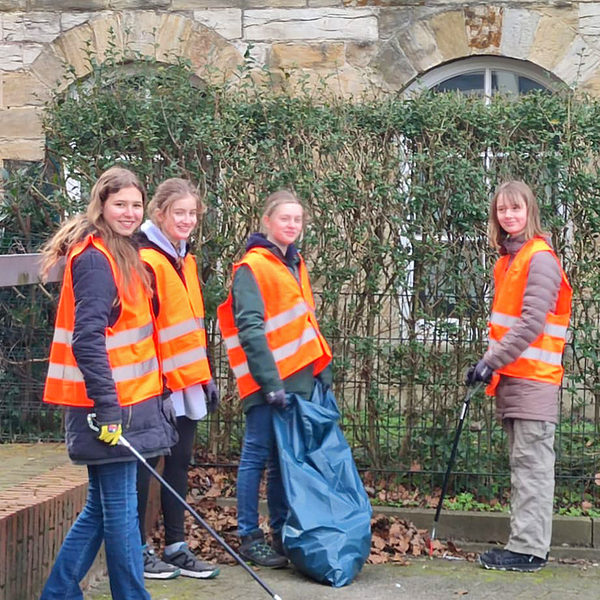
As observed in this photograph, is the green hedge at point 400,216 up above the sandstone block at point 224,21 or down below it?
below

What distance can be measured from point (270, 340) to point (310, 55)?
4672mm

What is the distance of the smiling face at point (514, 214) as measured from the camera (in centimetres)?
609

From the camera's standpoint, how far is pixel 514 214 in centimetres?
609

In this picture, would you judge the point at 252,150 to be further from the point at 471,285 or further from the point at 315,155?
the point at 471,285

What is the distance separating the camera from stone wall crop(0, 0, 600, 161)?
9.91 metres

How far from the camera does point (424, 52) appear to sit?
32.9 feet

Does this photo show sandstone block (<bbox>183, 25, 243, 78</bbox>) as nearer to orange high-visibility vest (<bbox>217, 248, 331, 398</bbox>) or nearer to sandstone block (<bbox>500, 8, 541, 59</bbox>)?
sandstone block (<bbox>500, 8, 541, 59</bbox>)

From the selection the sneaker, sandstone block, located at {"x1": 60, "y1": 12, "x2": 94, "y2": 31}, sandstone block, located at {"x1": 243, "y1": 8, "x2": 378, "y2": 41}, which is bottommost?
the sneaker

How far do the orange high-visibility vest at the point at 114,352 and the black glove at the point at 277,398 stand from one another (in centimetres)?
112

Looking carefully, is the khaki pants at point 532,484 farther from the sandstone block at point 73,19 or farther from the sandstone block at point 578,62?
the sandstone block at point 73,19

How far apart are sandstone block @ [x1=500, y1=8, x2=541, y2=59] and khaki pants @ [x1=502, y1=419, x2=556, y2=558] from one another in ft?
15.6

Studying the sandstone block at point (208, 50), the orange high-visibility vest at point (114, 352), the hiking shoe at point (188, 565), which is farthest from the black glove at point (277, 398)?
the sandstone block at point (208, 50)

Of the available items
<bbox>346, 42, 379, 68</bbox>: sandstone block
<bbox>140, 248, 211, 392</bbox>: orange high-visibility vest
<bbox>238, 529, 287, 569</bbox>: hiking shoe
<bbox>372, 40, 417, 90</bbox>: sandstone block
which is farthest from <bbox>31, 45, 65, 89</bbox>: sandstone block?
<bbox>238, 529, 287, 569</bbox>: hiking shoe

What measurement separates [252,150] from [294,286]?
1.37 m
